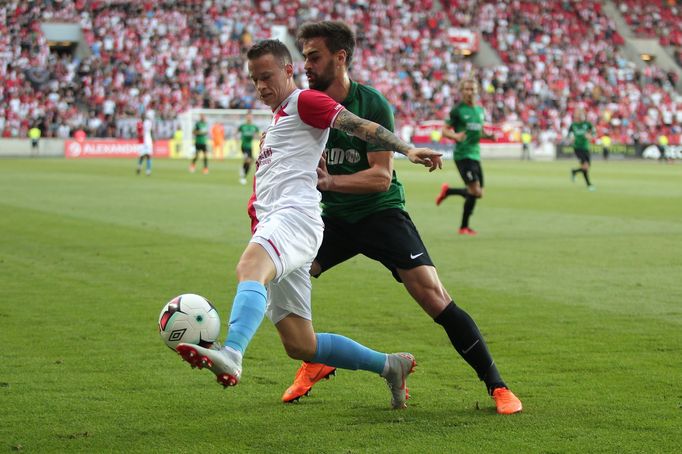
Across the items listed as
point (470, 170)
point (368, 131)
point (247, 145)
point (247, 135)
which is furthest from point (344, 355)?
point (247, 135)

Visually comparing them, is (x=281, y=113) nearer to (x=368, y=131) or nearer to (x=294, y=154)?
(x=294, y=154)

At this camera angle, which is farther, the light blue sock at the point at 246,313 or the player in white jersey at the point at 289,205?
the player in white jersey at the point at 289,205

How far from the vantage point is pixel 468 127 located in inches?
672

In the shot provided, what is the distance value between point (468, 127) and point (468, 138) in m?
0.18

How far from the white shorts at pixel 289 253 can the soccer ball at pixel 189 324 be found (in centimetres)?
41

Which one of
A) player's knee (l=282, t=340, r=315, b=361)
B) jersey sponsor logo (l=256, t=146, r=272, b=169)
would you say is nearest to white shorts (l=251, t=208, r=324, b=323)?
player's knee (l=282, t=340, r=315, b=361)

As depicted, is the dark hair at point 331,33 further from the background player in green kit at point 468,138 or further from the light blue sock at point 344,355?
the background player in green kit at point 468,138

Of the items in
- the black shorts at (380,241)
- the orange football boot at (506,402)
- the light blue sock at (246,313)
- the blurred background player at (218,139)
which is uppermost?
the black shorts at (380,241)

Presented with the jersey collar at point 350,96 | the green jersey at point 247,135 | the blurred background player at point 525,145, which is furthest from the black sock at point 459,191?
the blurred background player at point 525,145

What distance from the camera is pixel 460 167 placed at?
1705 centimetres

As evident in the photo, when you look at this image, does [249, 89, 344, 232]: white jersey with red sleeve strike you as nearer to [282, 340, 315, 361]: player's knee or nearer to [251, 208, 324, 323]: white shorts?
[251, 208, 324, 323]: white shorts

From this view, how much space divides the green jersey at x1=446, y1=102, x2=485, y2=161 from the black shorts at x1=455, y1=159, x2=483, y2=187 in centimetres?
7

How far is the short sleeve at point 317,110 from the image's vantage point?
529 centimetres

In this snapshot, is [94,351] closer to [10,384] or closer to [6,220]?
[10,384]
